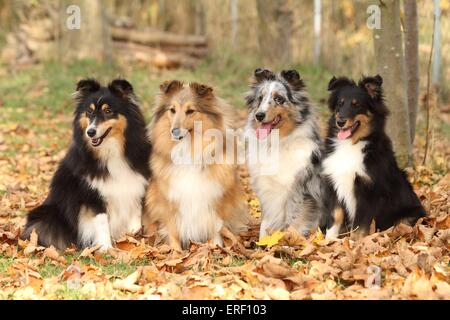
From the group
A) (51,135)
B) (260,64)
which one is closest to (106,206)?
(51,135)

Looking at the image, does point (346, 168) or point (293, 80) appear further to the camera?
point (293, 80)

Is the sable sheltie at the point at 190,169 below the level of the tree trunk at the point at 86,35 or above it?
below

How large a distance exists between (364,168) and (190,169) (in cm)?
154

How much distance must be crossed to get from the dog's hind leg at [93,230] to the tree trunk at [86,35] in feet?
37.8

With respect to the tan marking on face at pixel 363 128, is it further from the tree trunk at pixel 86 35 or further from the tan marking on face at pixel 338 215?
the tree trunk at pixel 86 35

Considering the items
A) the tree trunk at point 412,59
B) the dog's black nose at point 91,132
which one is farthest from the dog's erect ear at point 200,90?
the tree trunk at point 412,59

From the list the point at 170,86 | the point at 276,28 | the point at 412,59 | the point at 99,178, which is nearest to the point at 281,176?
the point at 170,86

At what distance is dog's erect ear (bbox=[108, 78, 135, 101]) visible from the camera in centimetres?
629

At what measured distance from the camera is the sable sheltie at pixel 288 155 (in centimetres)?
628

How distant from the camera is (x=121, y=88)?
631 cm

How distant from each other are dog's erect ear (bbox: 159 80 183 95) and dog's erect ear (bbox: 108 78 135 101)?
34cm

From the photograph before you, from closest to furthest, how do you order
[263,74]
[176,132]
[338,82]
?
[176,132], [338,82], [263,74]

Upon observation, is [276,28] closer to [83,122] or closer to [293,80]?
[293,80]
